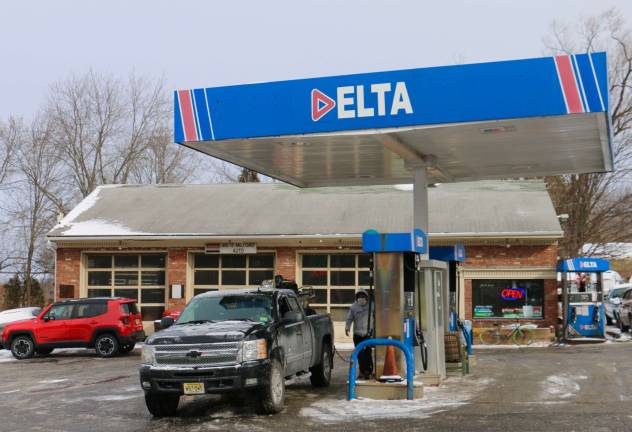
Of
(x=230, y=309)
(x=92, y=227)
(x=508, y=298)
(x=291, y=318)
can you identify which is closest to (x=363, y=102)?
(x=291, y=318)

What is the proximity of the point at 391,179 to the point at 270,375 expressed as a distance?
8.74m

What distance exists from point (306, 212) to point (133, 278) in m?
7.09

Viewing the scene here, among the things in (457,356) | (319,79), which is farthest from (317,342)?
(319,79)

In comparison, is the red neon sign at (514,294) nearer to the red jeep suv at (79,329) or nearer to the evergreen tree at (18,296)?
the red jeep suv at (79,329)

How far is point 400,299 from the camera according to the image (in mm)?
13445

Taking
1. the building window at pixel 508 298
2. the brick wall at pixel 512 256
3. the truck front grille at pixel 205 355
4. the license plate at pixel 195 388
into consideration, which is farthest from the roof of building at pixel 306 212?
the license plate at pixel 195 388

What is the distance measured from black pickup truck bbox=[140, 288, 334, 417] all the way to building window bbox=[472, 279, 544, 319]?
16.1 metres

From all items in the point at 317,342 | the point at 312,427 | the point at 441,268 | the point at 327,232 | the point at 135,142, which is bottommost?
the point at 312,427

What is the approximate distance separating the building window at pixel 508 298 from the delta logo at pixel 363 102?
16.2m

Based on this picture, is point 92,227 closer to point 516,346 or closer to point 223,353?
point 516,346

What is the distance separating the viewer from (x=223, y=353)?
1183 cm

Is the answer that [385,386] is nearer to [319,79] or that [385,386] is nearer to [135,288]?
[319,79]

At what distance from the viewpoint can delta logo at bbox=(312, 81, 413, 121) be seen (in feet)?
44.4

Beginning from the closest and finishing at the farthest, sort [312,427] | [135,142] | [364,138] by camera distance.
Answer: [312,427], [364,138], [135,142]
